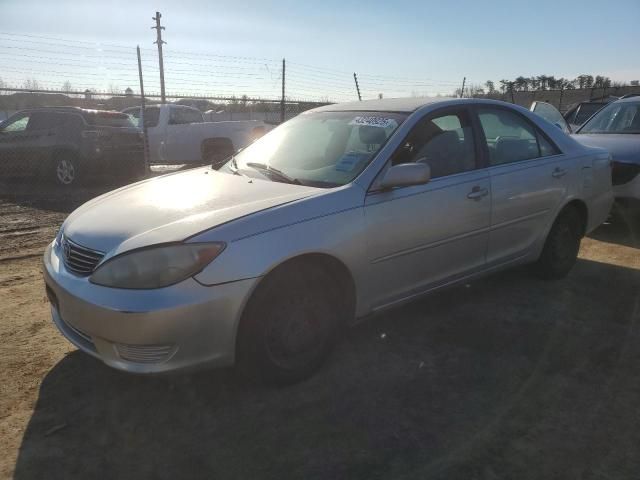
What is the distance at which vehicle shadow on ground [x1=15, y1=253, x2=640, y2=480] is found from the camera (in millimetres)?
2398

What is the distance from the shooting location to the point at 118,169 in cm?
1029

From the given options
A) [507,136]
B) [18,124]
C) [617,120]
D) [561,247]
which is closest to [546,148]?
[507,136]

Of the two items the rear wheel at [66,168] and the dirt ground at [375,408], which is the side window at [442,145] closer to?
the dirt ground at [375,408]

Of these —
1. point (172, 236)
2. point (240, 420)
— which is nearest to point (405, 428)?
point (240, 420)

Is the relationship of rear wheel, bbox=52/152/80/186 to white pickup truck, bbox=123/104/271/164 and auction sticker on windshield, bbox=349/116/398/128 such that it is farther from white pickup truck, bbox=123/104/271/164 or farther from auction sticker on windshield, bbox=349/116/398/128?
auction sticker on windshield, bbox=349/116/398/128

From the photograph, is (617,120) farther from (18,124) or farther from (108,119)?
(18,124)

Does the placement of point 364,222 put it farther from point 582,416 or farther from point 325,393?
point 582,416

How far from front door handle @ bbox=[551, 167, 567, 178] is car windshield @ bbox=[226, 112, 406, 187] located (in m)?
1.62

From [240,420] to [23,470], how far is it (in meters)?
0.98

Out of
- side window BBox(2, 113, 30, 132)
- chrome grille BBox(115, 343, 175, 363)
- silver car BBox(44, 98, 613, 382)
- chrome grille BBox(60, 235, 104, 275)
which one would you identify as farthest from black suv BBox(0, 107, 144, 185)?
chrome grille BBox(115, 343, 175, 363)

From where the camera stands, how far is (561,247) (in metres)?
4.73

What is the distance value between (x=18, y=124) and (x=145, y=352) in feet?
31.1

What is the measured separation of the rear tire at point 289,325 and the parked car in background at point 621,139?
475cm

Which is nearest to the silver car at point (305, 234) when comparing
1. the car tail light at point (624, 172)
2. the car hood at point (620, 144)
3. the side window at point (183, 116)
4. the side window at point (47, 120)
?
the car tail light at point (624, 172)
